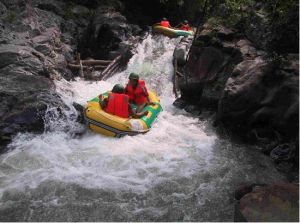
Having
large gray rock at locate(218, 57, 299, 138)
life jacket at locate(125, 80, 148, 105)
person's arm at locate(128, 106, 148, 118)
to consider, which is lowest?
person's arm at locate(128, 106, 148, 118)

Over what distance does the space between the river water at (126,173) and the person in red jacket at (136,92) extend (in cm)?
70

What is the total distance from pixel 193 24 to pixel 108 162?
643 inches

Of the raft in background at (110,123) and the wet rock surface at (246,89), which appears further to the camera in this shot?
the raft in background at (110,123)

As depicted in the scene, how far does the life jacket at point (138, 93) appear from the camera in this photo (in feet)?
32.8

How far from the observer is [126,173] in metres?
7.33

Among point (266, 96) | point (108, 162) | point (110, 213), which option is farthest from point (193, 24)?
point (110, 213)

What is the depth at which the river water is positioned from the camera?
6.22m

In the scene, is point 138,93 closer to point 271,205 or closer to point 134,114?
point 134,114

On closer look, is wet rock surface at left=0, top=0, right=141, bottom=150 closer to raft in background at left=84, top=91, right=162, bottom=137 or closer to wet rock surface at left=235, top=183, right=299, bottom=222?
raft in background at left=84, top=91, right=162, bottom=137

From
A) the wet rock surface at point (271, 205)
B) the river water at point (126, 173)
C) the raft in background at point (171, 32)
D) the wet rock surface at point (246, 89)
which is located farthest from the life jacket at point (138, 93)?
the raft in background at point (171, 32)

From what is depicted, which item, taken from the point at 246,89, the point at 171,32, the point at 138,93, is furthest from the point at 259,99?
the point at 171,32

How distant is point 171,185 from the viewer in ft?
23.0

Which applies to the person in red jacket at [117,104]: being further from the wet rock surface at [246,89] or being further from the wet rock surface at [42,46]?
the wet rock surface at [246,89]

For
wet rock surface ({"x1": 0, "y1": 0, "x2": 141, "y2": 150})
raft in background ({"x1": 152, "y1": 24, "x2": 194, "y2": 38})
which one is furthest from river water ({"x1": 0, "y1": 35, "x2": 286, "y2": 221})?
raft in background ({"x1": 152, "y1": 24, "x2": 194, "y2": 38})
